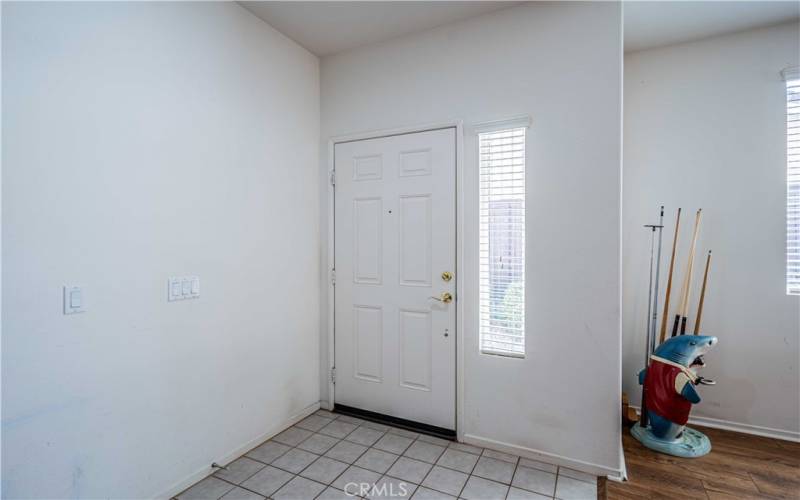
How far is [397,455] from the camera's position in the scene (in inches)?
95.7

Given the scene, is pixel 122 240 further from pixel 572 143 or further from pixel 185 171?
pixel 572 143

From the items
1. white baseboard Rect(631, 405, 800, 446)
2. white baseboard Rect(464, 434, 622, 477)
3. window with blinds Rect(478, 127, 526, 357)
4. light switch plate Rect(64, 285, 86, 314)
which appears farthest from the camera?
white baseboard Rect(631, 405, 800, 446)

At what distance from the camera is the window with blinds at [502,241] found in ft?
8.09

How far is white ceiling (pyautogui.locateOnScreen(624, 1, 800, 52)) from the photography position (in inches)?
94.3

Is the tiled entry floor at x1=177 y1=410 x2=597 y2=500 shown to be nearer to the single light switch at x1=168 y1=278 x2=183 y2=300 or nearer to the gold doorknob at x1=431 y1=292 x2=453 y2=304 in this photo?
the gold doorknob at x1=431 y1=292 x2=453 y2=304

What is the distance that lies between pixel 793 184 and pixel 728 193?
343mm

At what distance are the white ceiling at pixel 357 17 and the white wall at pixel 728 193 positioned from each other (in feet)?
5.02

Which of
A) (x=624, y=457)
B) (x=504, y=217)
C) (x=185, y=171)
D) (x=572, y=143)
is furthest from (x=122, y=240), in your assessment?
(x=624, y=457)

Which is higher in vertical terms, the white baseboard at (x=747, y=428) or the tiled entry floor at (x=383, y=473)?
the white baseboard at (x=747, y=428)

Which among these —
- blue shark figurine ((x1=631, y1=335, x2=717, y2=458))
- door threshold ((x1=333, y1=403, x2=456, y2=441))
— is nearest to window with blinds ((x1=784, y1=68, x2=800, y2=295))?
blue shark figurine ((x1=631, y1=335, x2=717, y2=458))

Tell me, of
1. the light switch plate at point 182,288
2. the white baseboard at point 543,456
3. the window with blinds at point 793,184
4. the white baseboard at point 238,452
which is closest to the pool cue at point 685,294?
the window with blinds at point 793,184
